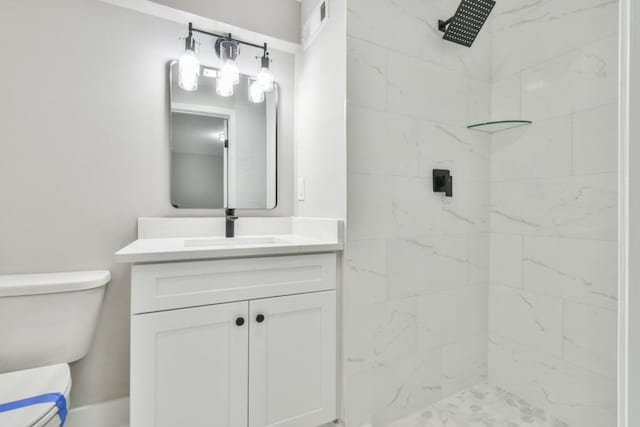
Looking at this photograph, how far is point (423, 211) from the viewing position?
1590mm

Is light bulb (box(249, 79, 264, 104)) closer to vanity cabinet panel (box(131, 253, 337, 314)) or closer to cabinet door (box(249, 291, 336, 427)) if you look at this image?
vanity cabinet panel (box(131, 253, 337, 314))

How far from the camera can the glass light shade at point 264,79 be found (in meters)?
1.71

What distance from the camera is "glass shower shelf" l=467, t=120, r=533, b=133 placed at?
163 cm

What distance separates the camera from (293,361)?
1.30 meters

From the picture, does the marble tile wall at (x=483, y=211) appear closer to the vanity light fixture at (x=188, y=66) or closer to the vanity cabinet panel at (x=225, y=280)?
the vanity cabinet panel at (x=225, y=280)

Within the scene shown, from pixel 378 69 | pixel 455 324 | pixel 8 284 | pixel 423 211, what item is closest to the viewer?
pixel 8 284

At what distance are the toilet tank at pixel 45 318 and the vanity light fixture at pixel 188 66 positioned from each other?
1.00m

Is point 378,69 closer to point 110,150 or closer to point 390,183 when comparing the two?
point 390,183

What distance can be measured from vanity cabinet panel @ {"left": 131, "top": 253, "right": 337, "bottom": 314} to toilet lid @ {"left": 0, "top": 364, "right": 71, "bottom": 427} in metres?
0.34

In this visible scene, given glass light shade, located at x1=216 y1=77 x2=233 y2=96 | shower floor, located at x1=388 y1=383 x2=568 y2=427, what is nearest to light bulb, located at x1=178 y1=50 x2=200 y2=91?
glass light shade, located at x1=216 y1=77 x2=233 y2=96

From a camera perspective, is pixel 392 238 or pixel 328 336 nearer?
pixel 328 336

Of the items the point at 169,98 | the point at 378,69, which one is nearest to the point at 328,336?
the point at 378,69

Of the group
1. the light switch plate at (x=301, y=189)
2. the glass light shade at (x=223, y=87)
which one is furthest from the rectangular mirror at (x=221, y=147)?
the light switch plate at (x=301, y=189)

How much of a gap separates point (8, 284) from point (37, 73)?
90cm
